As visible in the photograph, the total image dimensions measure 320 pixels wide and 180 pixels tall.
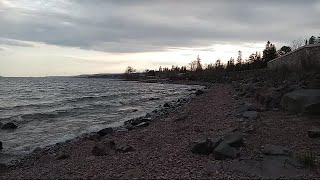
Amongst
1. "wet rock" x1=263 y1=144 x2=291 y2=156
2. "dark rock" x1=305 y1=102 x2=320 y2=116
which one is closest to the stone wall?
"dark rock" x1=305 y1=102 x2=320 y2=116

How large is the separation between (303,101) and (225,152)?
752cm

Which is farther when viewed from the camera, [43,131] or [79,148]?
[43,131]

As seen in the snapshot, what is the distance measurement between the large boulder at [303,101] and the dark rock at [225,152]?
21.4 ft

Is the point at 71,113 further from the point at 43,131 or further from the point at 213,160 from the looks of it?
the point at 213,160

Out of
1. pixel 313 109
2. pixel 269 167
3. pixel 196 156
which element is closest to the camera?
pixel 269 167

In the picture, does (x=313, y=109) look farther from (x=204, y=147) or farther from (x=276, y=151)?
(x=204, y=147)

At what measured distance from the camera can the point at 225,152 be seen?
9.68 m

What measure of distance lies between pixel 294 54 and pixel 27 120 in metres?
22.9

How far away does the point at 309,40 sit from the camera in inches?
3093

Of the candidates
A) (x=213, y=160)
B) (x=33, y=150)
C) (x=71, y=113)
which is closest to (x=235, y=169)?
(x=213, y=160)

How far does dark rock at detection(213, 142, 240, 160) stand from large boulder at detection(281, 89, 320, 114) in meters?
6.53

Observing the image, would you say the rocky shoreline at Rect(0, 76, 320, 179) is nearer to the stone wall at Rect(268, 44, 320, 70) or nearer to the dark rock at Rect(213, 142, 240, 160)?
the dark rock at Rect(213, 142, 240, 160)

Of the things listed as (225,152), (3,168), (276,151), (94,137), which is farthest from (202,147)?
(94,137)

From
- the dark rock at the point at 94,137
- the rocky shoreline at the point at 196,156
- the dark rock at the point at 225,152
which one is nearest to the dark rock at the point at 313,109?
the rocky shoreline at the point at 196,156
